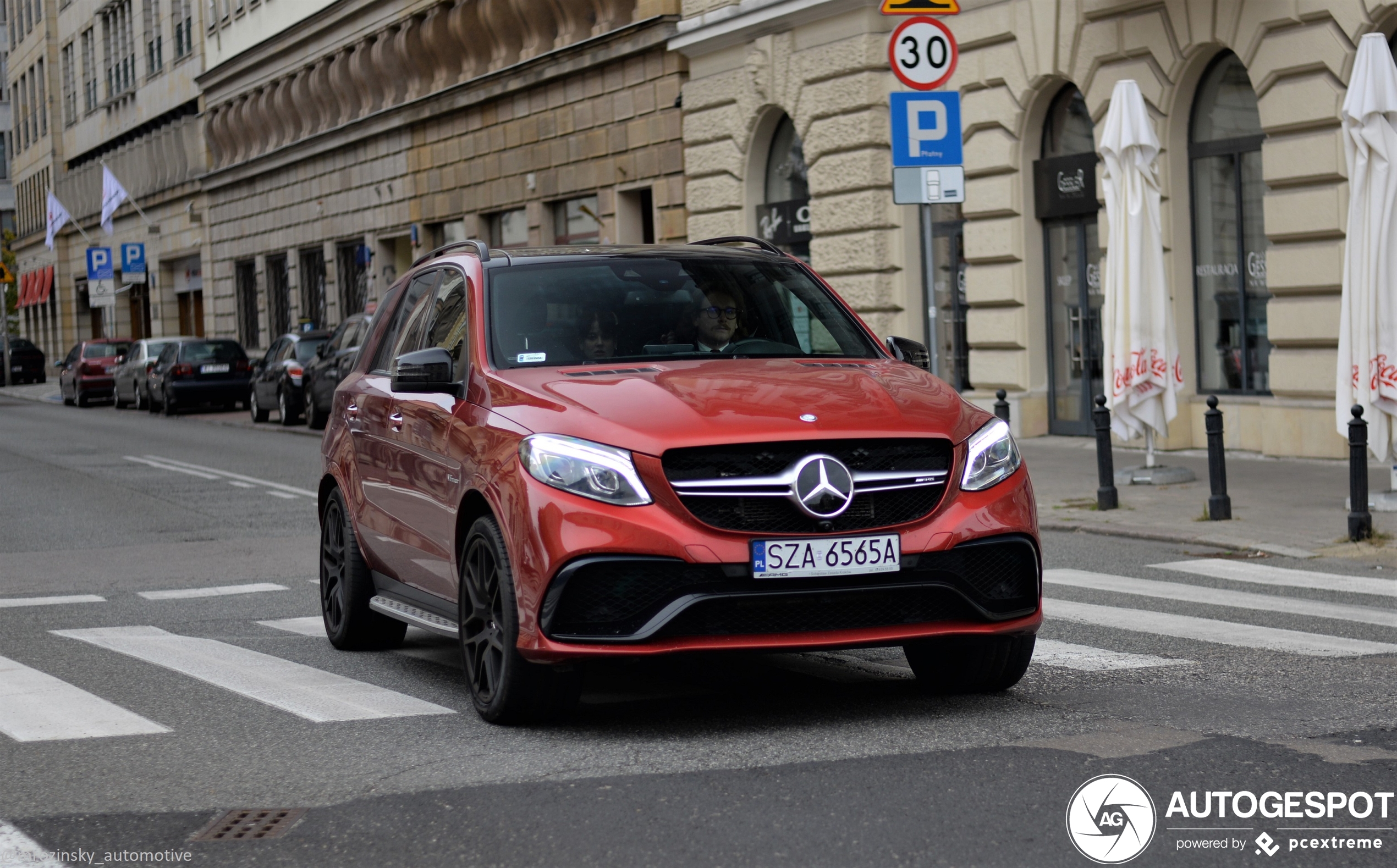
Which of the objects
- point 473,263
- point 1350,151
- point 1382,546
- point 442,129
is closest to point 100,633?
point 473,263

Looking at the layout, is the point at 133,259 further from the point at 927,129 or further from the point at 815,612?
the point at 815,612

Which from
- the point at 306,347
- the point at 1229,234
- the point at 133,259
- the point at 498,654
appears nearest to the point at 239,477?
the point at 1229,234

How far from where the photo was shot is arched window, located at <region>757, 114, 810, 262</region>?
80.2ft

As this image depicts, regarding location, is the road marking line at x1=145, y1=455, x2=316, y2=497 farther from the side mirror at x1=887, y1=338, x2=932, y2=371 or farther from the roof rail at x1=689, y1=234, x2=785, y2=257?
the side mirror at x1=887, y1=338, x2=932, y2=371

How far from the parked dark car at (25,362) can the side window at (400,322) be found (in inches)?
2471

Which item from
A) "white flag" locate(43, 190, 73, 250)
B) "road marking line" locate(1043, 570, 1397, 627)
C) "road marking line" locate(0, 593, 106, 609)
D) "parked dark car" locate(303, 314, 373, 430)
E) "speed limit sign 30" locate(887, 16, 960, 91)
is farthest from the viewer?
"white flag" locate(43, 190, 73, 250)

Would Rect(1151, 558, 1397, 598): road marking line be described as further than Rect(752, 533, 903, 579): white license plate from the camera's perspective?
Yes

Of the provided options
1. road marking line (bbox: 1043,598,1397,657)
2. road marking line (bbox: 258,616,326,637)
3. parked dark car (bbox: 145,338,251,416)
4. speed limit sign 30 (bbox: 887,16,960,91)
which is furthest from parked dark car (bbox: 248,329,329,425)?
road marking line (bbox: 1043,598,1397,657)

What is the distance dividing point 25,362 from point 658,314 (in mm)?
65097

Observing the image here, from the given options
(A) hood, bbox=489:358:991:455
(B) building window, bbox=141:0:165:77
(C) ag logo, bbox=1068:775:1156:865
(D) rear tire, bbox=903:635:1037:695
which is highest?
(B) building window, bbox=141:0:165:77

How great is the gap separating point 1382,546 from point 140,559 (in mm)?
7974

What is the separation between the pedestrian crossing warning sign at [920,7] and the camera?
12.9 meters

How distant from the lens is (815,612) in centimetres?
596

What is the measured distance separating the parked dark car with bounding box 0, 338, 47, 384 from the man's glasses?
64.4 metres
